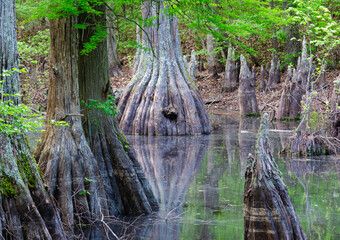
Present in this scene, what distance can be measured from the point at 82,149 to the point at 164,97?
9.74 metres

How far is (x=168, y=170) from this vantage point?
11.3m

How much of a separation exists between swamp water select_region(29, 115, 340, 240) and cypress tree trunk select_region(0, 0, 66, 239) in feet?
3.63

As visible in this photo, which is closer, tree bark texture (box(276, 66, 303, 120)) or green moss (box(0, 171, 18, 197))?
green moss (box(0, 171, 18, 197))

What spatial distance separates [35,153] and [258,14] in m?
14.0

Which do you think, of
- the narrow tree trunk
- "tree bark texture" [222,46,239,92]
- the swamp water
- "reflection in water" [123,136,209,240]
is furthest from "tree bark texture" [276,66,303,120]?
the narrow tree trunk

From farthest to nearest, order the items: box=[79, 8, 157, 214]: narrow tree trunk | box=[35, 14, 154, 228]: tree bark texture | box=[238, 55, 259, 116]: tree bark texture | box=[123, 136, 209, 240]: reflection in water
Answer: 1. box=[238, 55, 259, 116]: tree bark texture
2. box=[79, 8, 157, 214]: narrow tree trunk
3. box=[123, 136, 209, 240]: reflection in water
4. box=[35, 14, 154, 228]: tree bark texture

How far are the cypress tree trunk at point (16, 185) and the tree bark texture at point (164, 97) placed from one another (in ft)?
36.6

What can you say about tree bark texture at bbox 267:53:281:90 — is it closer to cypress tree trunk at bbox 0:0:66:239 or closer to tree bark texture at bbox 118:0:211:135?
tree bark texture at bbox 118:0:211:135

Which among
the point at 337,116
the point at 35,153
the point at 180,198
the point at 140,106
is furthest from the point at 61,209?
the point at 140,106

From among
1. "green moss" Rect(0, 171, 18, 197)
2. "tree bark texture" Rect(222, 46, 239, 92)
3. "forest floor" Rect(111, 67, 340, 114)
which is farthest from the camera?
"tree bark texture" Rect(222, 46, 239, 92)

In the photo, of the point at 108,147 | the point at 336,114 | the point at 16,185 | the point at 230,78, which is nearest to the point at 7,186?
the point at 16,185

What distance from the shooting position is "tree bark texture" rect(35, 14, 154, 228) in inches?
271

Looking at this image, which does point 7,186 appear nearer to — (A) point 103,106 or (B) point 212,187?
(A) point 103,106

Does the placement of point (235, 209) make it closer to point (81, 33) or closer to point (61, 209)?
point (61, 209)
